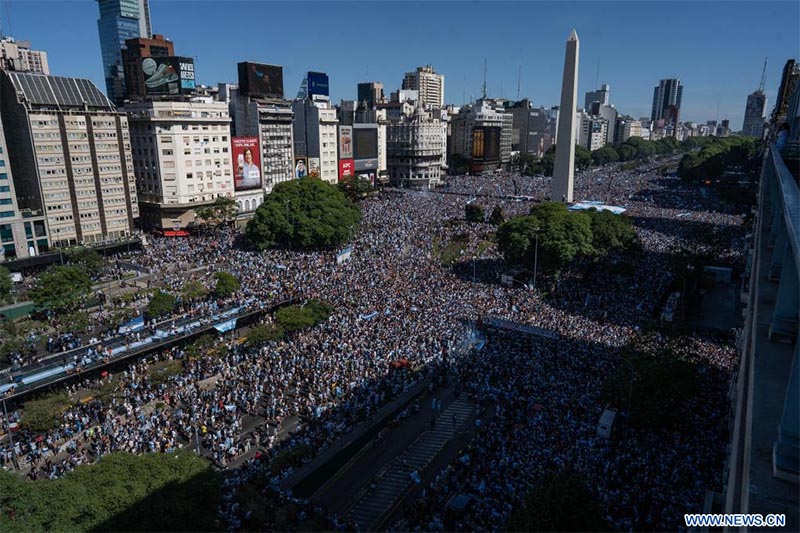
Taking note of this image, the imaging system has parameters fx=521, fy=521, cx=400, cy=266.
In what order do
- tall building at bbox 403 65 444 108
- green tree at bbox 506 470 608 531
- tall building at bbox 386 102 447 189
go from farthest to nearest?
1. tall building at bbox 403 65 444 108
2. tall building at bbox 386 102 447 189
3. green tree at bbox 506 470 608 531

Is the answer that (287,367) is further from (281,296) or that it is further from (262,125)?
(262,125)

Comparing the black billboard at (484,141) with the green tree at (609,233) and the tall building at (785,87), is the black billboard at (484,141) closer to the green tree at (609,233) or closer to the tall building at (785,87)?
the tall building at (785,87)

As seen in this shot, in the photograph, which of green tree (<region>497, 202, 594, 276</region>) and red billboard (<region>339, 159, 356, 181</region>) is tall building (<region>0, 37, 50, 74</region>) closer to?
red billboard (<region>339, 159, 356, 181</region>)

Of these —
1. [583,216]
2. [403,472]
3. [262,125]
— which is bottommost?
[403,472]

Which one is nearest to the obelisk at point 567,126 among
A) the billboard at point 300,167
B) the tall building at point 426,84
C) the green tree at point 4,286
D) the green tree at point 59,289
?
the billboard at point 300,167

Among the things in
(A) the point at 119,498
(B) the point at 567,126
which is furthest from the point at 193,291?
(B) the point at 567,126

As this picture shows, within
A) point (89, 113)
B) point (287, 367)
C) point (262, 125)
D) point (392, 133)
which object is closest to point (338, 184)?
point (262, 125)

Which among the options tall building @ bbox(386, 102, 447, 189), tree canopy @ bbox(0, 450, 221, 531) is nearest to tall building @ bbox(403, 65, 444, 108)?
tall building @ bbox(386, 102, 447, 189)
